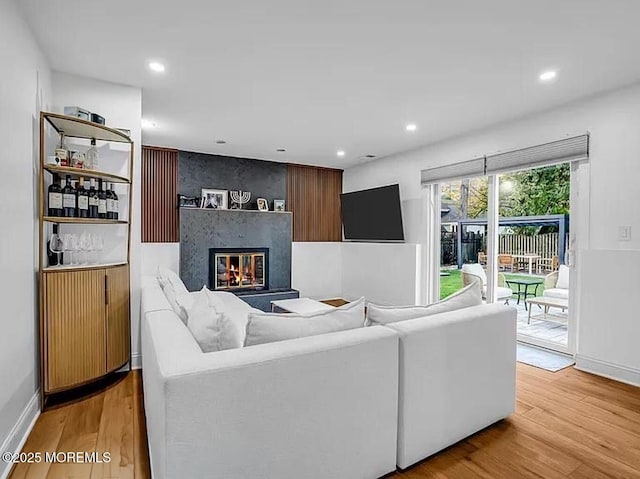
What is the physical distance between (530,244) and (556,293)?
1.88ft

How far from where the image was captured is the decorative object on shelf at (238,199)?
5727mm

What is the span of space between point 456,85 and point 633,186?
169 centimetres

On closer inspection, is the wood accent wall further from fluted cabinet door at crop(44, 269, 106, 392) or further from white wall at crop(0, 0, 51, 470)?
white wall at crop(0, 0, 51, 470)

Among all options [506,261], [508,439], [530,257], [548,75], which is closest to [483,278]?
[506,261]

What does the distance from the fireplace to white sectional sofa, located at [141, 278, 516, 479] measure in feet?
10.7

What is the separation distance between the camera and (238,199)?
18.9ft

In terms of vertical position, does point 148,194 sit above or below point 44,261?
above

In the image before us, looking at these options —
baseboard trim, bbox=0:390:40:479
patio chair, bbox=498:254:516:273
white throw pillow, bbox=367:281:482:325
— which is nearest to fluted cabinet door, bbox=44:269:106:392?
baseboard trim, bbox=0:390:40:479

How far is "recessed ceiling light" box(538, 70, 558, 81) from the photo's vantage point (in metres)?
2.75

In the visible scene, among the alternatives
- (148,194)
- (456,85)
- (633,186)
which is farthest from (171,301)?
(633,186)

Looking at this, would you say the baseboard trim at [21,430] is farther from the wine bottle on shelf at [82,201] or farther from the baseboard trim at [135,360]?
the wine bottle on shelf at [82,201]

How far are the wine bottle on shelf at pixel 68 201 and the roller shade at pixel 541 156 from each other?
4041 mm

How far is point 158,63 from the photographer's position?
8.67 feet

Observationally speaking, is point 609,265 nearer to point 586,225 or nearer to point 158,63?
point 586,225
